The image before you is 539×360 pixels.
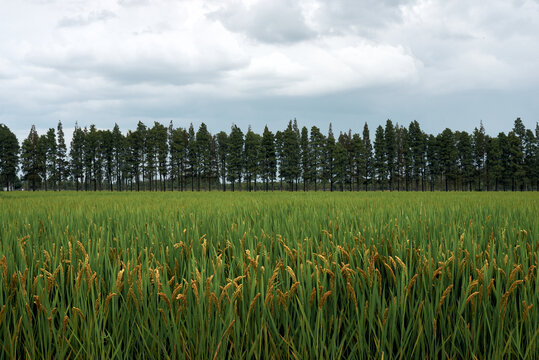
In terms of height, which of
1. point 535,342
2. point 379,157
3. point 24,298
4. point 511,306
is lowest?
point 535,342

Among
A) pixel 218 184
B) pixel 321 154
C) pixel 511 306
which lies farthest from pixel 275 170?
pixel 511 306

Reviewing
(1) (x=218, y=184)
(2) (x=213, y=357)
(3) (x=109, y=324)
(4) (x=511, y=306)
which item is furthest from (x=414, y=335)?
(1) (x=218, y=184)

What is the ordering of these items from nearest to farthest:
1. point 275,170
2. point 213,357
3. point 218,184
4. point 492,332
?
point 213,357, point 492,332, point 275,170, point 218,184

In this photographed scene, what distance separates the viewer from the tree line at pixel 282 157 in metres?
77.8

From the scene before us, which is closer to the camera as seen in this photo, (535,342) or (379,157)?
(535,342)

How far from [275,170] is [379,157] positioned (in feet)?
87.7

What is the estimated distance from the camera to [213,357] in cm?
150

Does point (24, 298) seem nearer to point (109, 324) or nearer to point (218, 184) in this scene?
point (109, 324)

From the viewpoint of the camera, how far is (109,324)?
179 centimetres

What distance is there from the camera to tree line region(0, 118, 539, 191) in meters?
77.8

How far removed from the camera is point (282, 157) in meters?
80.4

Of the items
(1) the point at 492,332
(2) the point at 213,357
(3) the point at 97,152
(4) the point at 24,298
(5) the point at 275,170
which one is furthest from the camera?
(3) the point at 97,152

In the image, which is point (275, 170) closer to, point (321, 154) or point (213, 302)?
point (321, 154)

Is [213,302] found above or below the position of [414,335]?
above
